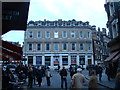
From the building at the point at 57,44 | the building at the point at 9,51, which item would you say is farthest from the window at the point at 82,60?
the building at the point at 9,51

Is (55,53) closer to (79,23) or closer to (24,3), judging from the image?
(79,23)

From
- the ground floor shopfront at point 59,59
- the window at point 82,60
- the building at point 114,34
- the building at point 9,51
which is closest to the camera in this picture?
the building at point 9,51

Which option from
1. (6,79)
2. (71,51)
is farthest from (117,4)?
(71,51)

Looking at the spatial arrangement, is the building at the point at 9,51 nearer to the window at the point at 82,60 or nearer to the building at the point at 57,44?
the building at the point at 57,44

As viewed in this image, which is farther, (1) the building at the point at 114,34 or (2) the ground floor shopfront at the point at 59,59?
(2) the ground floor shopfront at the point at 59,59

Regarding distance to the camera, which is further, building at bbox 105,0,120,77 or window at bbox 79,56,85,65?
Result: window at bbox 79,56,85,65

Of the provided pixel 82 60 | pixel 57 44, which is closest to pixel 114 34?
pixel 82 60

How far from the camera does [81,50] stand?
52.1 metres

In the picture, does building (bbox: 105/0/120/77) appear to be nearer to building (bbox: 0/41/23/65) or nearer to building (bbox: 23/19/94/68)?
building (bbox: 0/41/23/65)

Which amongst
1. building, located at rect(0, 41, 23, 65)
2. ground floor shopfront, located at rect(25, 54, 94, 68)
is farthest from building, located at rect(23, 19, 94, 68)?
building, located at rect(0, 41, 23, 65)

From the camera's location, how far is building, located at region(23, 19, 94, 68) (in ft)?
168

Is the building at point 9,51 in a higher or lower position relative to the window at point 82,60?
higher

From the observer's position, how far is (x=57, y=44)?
172 feet

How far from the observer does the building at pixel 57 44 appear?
168ft
